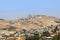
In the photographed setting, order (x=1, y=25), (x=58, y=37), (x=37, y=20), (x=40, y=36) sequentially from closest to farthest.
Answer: (x=58, y=37)
(x=40, y=36)
(x=1, y=25)
(x=37, y=20)

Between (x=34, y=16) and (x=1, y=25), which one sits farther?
(x=34, y=16)

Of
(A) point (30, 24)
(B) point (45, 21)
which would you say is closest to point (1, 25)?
(A) point (30, 24)

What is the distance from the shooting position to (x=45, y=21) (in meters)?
140

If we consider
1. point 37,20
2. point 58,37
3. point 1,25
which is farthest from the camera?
point 37,20

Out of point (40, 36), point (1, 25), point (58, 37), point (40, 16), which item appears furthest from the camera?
point (40, 16)

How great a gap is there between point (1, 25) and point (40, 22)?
22.2m

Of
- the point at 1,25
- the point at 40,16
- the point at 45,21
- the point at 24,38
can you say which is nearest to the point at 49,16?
the point at 40,16

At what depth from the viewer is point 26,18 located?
490 feet

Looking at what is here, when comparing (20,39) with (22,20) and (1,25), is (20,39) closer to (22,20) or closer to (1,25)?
(1,25)

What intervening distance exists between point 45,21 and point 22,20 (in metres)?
15.0

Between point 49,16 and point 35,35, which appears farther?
point 49,16

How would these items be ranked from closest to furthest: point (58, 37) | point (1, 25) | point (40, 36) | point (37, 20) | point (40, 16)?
point (58, 37)
point (40, 36)
point (1, 25)
point (37, 20)
point (40, 16)

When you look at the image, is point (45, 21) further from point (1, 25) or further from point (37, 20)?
point (1, 25)

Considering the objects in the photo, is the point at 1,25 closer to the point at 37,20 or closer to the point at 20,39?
the point at 37,20
